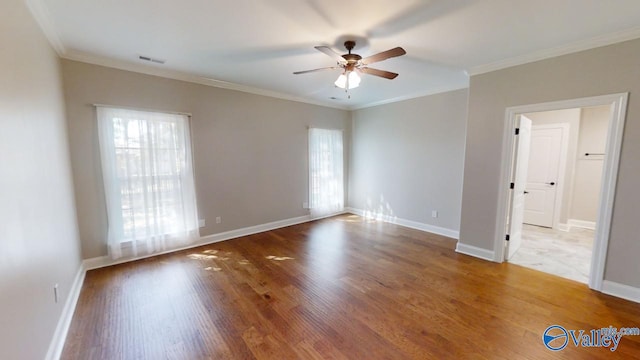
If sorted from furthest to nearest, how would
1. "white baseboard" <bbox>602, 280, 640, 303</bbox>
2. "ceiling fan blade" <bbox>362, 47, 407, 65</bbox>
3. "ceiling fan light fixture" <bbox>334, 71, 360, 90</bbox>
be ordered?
"ceiling fan light fixture" <bbox>334, 71, 360, 90</bbox> < "white baseboard" <bbox>602, 280, 640, 303</bbox> < "ceiling fan blade" <bbox>362, 47, 407, 65</bbox>

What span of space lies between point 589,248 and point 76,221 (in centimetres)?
719

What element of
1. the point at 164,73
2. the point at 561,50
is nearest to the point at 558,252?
the point at 561,50

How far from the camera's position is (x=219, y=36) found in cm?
253

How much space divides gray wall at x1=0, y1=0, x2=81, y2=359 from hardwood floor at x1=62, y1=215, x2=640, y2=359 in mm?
501

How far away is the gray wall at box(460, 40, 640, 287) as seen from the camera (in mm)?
2479

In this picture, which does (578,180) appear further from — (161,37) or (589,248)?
(161,37)

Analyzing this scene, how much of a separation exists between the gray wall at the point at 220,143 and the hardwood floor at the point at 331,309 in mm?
868

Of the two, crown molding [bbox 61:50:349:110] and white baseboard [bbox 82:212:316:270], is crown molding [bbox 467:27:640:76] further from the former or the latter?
white baseboard [bbox 82:212:316:270]

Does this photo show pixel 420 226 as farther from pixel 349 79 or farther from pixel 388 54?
pixel 388 54

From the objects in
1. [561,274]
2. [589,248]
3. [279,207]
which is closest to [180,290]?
[279,207]

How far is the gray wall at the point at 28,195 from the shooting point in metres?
1.35
